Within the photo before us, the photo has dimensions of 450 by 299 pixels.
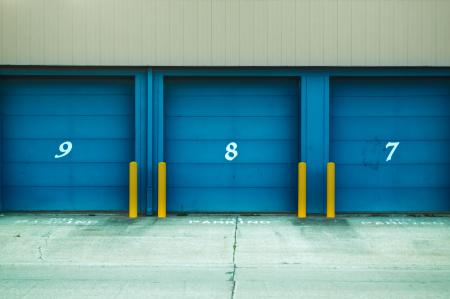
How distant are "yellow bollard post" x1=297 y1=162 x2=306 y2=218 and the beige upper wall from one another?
90.7 inches

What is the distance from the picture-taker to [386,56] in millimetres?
12305

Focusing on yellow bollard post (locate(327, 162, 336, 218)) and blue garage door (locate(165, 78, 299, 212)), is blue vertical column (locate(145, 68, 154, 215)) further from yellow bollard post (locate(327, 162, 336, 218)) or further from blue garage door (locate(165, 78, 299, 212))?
yellow bollard post (locate(327, 162, 336, 218))

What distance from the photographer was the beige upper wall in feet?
40.3

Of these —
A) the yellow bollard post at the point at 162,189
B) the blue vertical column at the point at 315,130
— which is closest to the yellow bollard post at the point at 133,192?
the yellow bollard post at the point at 162,189

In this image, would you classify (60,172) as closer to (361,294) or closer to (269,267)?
(269,267)

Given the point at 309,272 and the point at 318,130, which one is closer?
the point at 309,272

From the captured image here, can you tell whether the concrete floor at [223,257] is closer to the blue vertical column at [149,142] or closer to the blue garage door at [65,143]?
the blue vertical column at [149,142]

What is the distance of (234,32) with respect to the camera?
12.3 meters

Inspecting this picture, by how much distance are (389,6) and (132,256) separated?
25.6ft

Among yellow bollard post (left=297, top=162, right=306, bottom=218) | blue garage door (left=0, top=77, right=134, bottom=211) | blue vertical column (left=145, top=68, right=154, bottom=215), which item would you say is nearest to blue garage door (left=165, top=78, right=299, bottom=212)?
blue vertical column (left=145, top=68, right=154, bottom=215)

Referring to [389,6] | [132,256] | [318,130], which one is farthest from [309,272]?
[389,6]

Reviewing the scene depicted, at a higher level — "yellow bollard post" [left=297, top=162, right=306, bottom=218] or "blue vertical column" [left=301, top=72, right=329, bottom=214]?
"blue vertical column" [left=301, top=72, right=329, bottom=214]

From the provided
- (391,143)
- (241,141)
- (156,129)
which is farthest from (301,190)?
(156,129)

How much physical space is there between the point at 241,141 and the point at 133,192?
2.69 m
